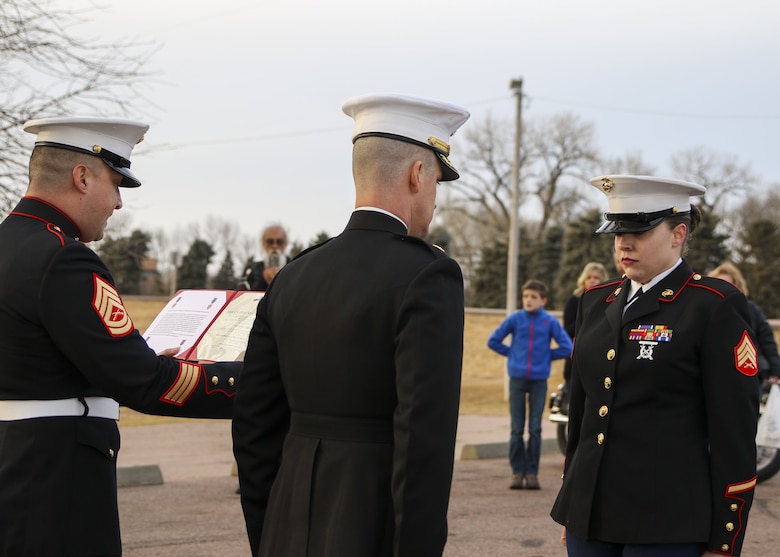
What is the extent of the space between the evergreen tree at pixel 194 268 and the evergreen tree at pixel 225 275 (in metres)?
0.73

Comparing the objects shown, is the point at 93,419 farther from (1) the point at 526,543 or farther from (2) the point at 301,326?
(1) the point at 526,543

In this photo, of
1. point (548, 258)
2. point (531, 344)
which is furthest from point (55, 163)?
point (548, 258)

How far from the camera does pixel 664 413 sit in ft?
12.3

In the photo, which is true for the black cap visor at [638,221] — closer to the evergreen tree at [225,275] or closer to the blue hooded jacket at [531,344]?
the blue hooded jacket at [531,344]

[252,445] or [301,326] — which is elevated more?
[301,326]

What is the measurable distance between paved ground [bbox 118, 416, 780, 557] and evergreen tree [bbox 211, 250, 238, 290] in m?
46.1

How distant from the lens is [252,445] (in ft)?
10.2

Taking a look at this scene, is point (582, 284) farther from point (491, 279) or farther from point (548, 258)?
point (548, 258)

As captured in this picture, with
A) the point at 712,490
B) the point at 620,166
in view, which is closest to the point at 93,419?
the point at 712,490

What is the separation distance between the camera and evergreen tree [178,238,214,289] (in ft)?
191

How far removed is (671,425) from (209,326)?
173 cm

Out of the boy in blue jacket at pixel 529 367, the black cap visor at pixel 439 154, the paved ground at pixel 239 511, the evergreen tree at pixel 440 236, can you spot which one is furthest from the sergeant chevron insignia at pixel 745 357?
the evergreen tree at pixel 440 236

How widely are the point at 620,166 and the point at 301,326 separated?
2126 inches

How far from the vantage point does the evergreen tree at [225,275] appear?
59325 millimetres
